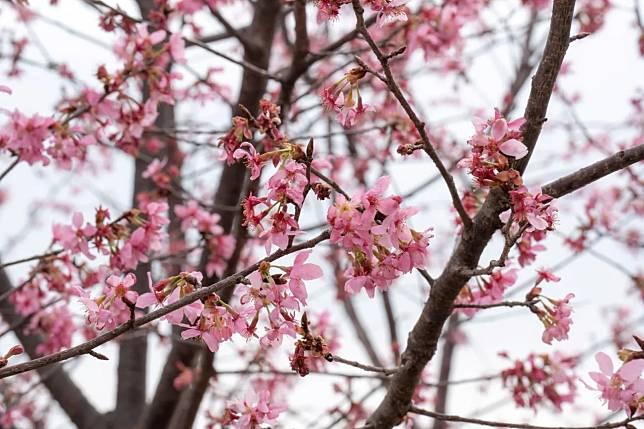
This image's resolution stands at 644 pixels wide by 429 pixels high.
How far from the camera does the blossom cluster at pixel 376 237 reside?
1.20 metres

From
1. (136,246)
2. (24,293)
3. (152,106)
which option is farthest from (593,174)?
(24,293)

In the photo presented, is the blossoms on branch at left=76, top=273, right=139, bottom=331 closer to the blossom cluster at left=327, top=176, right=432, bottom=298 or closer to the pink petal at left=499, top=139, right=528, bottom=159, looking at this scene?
the blossom cluster at left=327, top=176, right=432, bottom=298

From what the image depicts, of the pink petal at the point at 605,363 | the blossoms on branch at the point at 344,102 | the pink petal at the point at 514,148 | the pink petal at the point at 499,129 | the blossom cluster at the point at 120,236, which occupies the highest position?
the blossom cluster at the point at 120,236

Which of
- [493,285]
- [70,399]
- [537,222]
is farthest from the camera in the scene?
[70,399]

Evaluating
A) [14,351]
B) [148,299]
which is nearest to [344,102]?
[148,299]

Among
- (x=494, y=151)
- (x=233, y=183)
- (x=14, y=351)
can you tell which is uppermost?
(x=233, y=183)

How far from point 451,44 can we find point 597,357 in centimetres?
189

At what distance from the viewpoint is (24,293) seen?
2662 millimetres

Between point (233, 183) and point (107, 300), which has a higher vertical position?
point (233, 183)

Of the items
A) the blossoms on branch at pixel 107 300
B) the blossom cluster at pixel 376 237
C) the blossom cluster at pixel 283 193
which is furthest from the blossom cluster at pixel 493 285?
the blossoms on branch at pixel 107 300

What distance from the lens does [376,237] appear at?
127 centimetres

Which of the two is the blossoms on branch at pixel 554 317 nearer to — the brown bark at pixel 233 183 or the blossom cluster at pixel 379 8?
the blossom cluster at pixel 379 8

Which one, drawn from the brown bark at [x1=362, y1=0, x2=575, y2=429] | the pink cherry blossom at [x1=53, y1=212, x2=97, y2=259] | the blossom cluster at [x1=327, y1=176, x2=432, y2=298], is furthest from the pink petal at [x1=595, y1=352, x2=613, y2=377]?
the pink cherry blossom at [x1=53, y1=212, x2=97, y2=259]

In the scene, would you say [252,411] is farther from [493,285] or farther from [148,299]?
[493,285]
